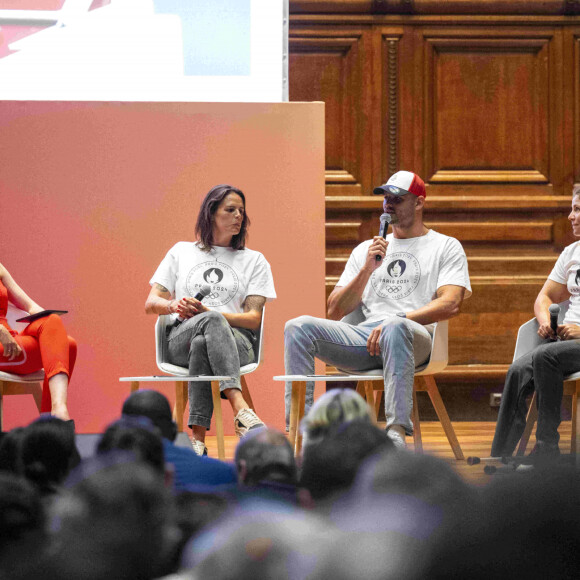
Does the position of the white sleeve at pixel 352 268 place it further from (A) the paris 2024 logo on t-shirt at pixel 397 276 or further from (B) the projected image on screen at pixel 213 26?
(B) the projected image on screen at pixel 213 26

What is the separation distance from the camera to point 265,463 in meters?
0.54

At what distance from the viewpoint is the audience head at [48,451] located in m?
0.52

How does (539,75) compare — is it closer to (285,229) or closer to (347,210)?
(347,210)

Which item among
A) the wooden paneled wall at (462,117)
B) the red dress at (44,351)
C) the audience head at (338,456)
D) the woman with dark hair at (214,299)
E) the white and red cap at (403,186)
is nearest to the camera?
the audience head at (338,456)

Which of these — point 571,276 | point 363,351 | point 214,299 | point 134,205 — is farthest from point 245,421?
point 134,205

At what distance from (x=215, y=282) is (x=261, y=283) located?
16 cm

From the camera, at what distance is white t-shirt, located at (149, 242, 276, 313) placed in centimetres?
303

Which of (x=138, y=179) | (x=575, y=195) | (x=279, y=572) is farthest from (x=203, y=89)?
(x=279, y=572)

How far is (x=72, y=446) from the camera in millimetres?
567

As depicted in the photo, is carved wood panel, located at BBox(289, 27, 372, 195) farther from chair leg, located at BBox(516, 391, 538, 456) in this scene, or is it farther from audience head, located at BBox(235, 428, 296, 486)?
audience head, located at BBox(235, 428, 296, 486)

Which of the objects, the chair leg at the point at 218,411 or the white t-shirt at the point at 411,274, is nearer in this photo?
the chair leg at the point at 218,411

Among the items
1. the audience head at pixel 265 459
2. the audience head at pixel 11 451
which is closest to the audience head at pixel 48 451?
the audience head at pixel 11 451

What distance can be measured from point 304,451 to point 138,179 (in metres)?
3.33

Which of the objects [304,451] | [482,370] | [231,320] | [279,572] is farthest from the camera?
[482,370]
